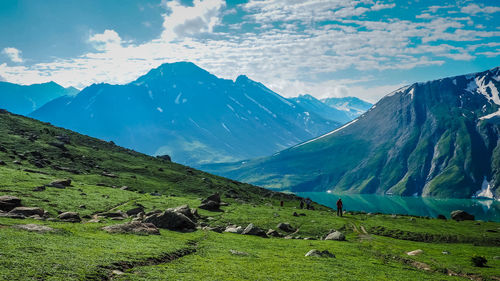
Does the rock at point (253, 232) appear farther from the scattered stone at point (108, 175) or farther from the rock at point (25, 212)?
the scattered stone at point (108, 175)

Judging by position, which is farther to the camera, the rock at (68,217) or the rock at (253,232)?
the rock at (253,232)

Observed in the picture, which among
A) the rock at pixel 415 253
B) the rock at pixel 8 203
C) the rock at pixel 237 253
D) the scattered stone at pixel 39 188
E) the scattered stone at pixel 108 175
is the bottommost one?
the rock at pixel 415 253

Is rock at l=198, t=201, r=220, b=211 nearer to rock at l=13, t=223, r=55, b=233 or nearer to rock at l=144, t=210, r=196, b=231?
rock at l=144, t=210, r=196, b=231

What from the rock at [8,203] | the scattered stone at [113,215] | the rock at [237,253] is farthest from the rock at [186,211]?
the rock at [8,203]

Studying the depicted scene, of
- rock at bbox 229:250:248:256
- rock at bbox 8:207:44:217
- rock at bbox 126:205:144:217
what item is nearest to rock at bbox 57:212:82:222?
rock at bbox 8:207:44:217

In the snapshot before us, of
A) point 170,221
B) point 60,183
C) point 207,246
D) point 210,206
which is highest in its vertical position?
point 60,183

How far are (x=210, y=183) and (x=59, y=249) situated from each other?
360ft

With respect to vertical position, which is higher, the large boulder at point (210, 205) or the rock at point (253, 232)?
the large boulder at point (210, 205)

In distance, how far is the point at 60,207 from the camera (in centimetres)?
5441

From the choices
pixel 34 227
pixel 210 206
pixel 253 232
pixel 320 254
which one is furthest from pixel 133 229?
pixel 210 206

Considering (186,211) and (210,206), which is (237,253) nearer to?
(186,211)

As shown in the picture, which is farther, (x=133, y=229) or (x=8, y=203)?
(x=8, y=203)

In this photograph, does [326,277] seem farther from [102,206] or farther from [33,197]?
[33,197]

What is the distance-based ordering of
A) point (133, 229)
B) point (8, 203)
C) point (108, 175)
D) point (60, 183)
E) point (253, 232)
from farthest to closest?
point (108, 175)
point (60, 183)
point (253, 232)
point (8, 203)
point (133, 229)
